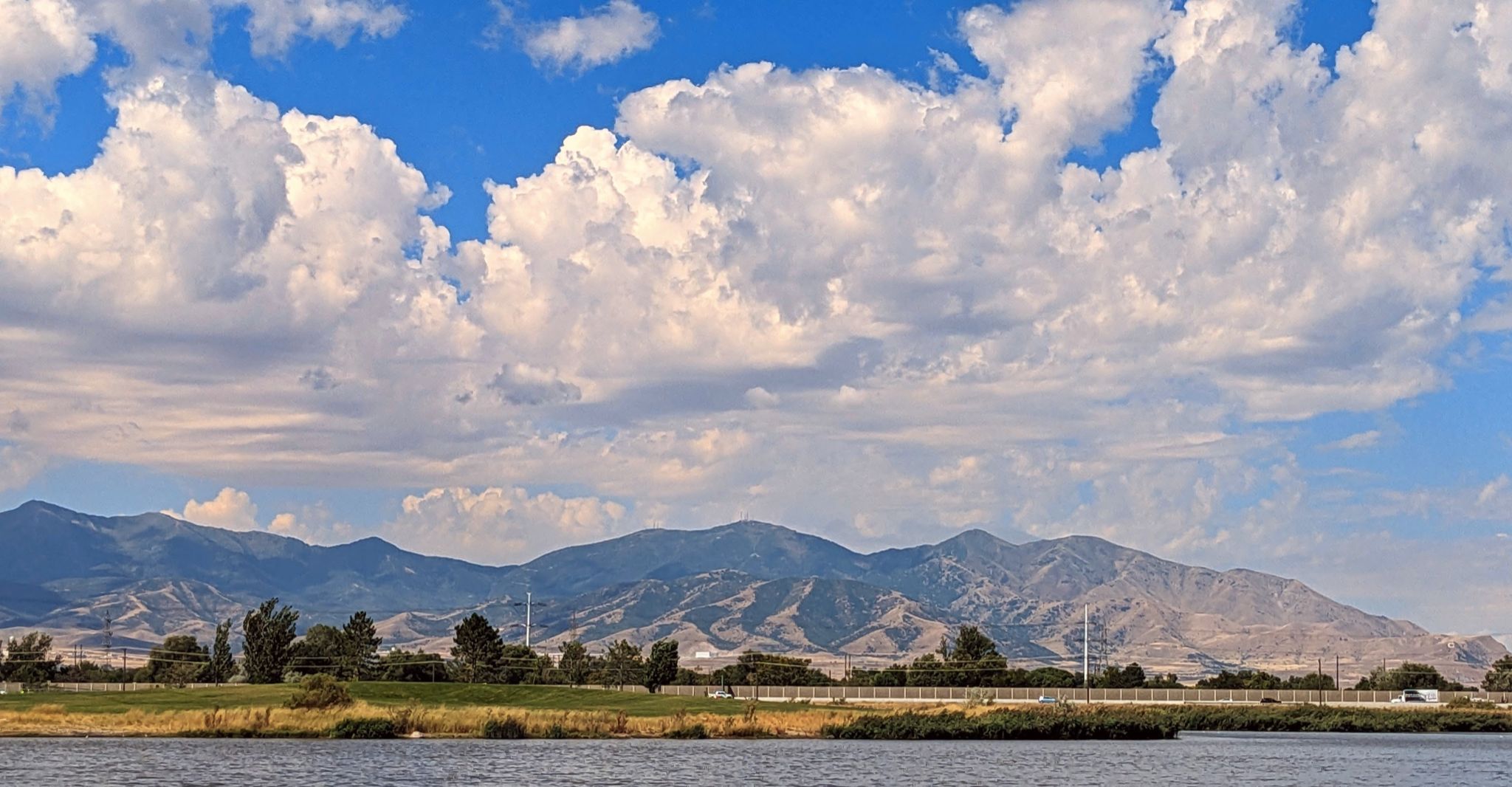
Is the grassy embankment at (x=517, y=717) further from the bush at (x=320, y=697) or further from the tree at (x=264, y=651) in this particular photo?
the tree at (x=264, y=651)

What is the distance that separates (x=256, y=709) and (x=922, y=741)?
51021 millimetres

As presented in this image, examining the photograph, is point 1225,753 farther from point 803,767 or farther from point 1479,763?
point 803,767

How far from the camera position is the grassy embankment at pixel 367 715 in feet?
411

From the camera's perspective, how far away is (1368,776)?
3937 inches

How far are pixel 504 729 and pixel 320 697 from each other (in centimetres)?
1439

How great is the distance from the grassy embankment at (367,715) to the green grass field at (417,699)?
0.53ft

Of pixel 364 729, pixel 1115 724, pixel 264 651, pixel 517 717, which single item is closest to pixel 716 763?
pixel 517 717

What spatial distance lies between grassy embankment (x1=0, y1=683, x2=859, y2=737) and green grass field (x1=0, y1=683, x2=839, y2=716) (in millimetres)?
162

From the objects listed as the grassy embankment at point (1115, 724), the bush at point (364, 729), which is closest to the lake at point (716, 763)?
the bush at point (364, 729)

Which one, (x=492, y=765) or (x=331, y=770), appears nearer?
(x=331, y=770)

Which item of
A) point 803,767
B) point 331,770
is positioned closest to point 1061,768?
point 803,767

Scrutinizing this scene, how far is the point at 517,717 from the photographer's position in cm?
13100

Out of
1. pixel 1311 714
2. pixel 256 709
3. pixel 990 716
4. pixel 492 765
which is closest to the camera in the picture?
pixel 492 765

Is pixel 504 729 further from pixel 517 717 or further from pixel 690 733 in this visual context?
pixel 690 733
